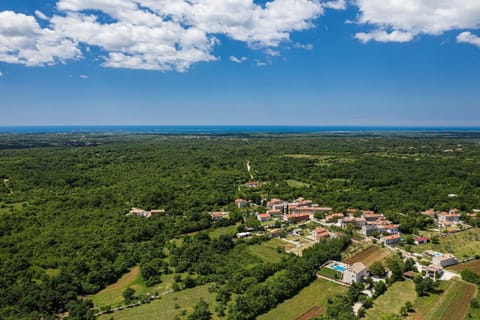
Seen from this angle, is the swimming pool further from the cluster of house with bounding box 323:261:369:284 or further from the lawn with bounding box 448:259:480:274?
the lawn with bounding box 448:259:480:274

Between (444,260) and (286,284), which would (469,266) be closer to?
(444,260)

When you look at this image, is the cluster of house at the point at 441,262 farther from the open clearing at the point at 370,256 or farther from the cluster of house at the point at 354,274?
the cluster of house at the point at 354,274

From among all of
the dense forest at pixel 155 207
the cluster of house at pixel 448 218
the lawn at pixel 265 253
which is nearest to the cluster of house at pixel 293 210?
the dense forest at pixel 155 207

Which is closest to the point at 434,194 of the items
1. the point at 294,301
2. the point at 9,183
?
the point at 294,301

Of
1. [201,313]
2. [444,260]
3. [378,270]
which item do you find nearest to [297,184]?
[444,260]

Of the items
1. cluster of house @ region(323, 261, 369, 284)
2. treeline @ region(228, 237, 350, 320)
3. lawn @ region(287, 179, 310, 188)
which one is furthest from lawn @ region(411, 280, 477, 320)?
lawn @ region(287, 179, 310, 188)

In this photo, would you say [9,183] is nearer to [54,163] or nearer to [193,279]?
[54,163]
